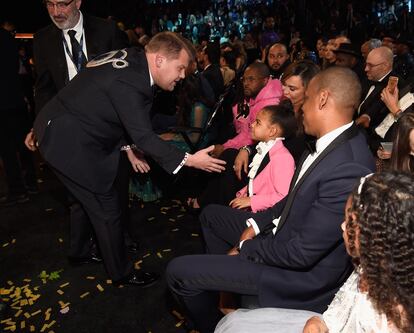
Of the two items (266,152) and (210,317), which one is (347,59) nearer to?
(266,152)

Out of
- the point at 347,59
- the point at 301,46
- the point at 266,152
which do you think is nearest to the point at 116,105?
the point at 266,152

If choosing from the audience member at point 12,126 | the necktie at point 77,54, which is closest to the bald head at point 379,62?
the necktie at point 77,54

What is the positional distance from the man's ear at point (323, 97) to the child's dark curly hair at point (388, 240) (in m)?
0.63

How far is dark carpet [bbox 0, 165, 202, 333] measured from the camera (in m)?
2.54

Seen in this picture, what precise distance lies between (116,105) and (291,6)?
11289mm

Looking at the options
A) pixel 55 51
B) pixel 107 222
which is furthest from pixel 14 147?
pixel 107 222

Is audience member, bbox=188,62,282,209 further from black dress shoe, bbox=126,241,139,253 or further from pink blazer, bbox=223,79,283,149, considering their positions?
black dress shoe, bbox=126,241,139,253

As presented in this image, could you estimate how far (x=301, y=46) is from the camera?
8.03 meters

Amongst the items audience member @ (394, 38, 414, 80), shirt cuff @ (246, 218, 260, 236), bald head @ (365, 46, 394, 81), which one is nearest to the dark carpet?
shirt cuff @ (246, 218, 260, 236)

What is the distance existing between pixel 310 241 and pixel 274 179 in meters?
0.82

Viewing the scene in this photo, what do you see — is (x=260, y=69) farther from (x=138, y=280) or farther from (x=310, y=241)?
(x=310, y=241)

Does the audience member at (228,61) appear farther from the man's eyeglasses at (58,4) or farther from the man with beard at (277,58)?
the man's eyeglasses at (58,4)

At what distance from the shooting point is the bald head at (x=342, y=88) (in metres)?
1.82

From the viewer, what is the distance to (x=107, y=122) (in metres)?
2.46
